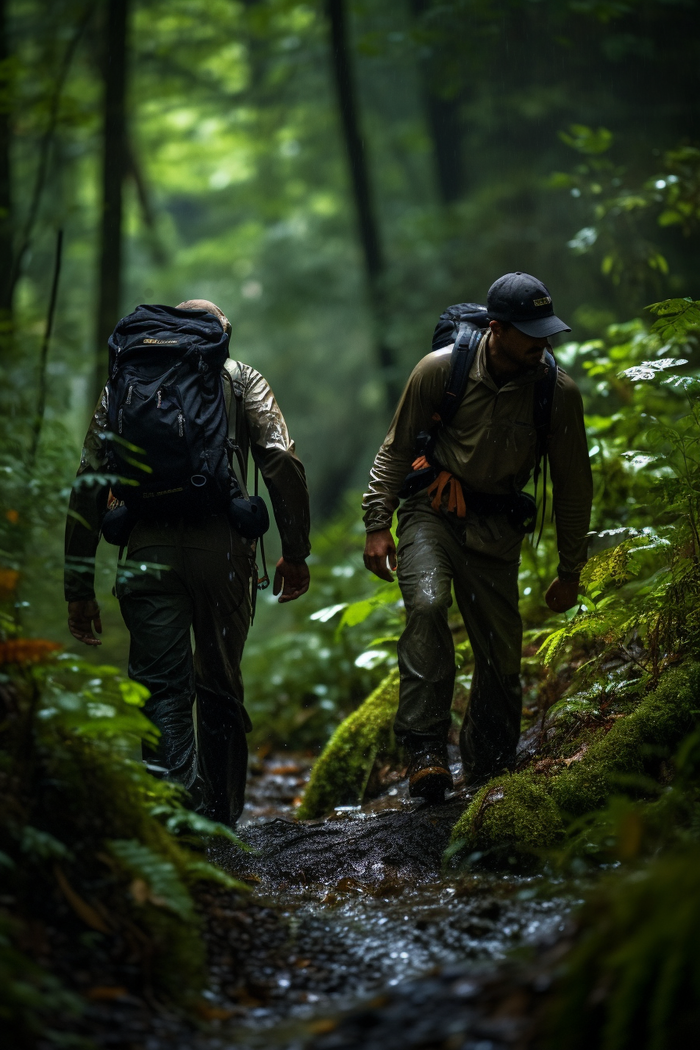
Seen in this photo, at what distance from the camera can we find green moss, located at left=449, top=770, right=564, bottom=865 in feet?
12.9

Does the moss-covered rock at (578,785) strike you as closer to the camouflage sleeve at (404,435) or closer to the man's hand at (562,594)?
the man's hand at (562,594)

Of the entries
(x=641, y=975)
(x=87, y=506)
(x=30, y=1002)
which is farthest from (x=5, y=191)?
(x=641, y=975)

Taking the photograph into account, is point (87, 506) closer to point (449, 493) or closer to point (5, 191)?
point (449, 493)

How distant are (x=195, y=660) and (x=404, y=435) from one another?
1748 mm

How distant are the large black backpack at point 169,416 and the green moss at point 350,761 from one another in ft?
7.08

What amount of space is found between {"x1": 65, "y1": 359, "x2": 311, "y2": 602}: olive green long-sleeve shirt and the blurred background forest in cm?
46

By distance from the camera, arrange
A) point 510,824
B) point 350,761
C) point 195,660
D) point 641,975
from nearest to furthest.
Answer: point 641,975 → point 510,824 → point 195,660 → point 350,761

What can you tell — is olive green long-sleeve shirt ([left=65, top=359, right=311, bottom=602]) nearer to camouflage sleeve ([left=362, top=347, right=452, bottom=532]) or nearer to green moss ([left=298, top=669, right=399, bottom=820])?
camouflage sleeve ([left=362, top=347, right=452, bottom=532])

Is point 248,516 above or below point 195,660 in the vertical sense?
above

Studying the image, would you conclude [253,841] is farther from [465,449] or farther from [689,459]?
[689,459]

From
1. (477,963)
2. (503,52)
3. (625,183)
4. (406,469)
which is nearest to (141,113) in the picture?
(503,52)

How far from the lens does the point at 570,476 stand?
525 centimetres

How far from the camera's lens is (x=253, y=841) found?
15.8ft

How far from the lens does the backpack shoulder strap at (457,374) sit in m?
5.09
